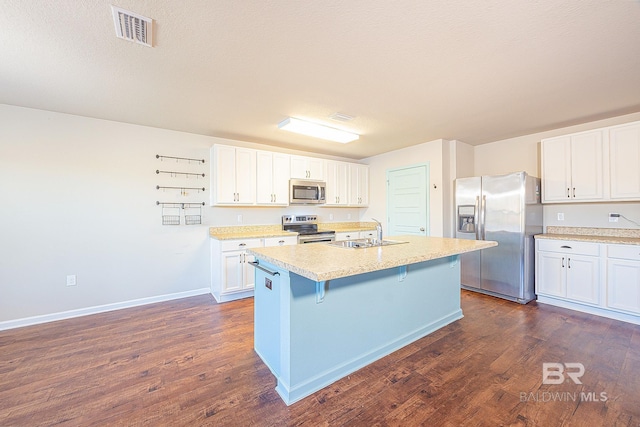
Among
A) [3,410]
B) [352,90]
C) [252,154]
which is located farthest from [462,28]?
[3,410]

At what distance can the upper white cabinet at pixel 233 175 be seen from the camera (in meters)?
3.89

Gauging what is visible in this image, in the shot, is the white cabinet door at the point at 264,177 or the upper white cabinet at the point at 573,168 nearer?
the upper white cabinet at the point at 573,168

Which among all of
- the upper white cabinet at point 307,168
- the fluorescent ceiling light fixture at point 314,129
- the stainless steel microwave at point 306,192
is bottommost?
the stainless steel microwave at point 306,192

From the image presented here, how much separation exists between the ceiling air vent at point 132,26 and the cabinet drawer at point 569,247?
4.78 m

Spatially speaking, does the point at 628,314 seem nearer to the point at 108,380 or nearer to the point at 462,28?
the point at 462,28

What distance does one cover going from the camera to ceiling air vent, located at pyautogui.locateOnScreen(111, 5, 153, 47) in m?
1.60

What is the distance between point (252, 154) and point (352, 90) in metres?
2.12

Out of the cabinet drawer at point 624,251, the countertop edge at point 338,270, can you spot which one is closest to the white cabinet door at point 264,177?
the countertop edge at point 338,270

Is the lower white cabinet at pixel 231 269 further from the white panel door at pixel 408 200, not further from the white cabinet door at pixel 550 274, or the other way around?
the white cabinet door at pixel 550 274

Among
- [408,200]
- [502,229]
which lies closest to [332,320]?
[502,229]

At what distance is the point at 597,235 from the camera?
348 cm

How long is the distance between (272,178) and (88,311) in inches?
117

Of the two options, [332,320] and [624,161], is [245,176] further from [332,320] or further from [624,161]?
[624,161]

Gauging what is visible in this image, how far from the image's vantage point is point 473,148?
4.80 meters
